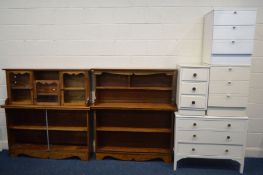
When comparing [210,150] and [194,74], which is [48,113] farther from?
[210,150]

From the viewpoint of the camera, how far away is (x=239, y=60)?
2379 millimetres

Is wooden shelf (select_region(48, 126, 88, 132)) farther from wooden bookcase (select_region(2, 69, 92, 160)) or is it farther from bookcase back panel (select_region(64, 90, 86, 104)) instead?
bookcase back panel (select_region(64, 90, 86, 104))

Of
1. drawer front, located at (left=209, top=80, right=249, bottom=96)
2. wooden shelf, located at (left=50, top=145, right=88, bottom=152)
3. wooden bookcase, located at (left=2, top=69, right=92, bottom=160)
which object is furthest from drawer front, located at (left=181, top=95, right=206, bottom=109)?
wooden shelf, located at (left=50, top=145, right=88, bottom=152)

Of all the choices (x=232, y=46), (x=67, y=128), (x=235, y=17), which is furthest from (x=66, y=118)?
(x=235, y=17)

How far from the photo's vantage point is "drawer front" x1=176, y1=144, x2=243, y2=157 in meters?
2.52

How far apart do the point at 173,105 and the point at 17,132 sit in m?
2.13

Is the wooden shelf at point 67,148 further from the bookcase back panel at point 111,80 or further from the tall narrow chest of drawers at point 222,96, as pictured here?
the tall narrow chest of drawers at point 222,96

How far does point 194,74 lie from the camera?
2.44m

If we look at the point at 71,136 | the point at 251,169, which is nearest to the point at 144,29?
the point at 71,136

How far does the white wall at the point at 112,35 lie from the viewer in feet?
9.05

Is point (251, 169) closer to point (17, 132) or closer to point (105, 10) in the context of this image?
point (105, 10)

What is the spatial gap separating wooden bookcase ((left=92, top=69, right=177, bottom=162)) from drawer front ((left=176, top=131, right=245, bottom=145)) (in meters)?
0.23

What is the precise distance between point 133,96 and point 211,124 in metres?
1.01

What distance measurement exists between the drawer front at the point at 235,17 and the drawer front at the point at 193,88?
2.23 ft
